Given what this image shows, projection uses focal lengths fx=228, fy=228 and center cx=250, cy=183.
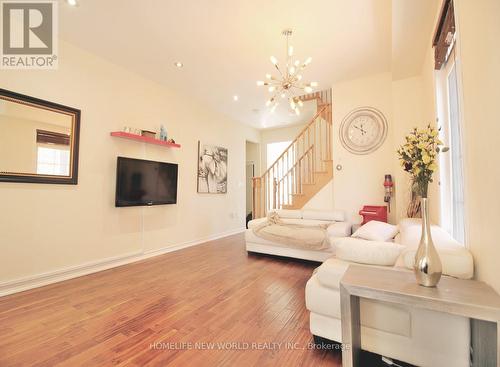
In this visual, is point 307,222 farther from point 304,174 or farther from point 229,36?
point 229,36

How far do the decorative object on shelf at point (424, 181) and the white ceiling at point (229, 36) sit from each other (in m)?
1.87

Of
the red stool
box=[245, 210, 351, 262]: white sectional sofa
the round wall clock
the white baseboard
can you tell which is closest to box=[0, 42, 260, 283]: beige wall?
the white baseboard

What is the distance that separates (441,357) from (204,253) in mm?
3498

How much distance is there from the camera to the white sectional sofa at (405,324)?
1.16 meters

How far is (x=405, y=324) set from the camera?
4.11 feet

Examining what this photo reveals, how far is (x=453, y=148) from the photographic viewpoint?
2250 mm

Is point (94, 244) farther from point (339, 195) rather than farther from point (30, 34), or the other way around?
point (339, 195)

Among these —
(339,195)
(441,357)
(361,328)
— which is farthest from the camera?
(339,195)

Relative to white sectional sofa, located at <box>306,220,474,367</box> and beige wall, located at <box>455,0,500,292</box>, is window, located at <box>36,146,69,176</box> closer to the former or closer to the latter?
white sectional sofa, located at <box>306,220,474,367</box>

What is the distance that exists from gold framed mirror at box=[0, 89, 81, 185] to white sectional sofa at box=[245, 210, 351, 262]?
2788mm

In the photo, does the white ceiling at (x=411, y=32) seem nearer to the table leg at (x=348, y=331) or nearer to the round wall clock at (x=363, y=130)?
the round wall clock at (x=363, y=130)

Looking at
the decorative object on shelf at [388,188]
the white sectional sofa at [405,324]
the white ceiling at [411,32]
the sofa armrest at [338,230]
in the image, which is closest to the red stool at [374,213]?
the decorative object on shelf at [388,188]

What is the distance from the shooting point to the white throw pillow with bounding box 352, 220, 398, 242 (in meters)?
2.63

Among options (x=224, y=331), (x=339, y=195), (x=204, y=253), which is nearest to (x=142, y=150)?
(x=204, y=253)
